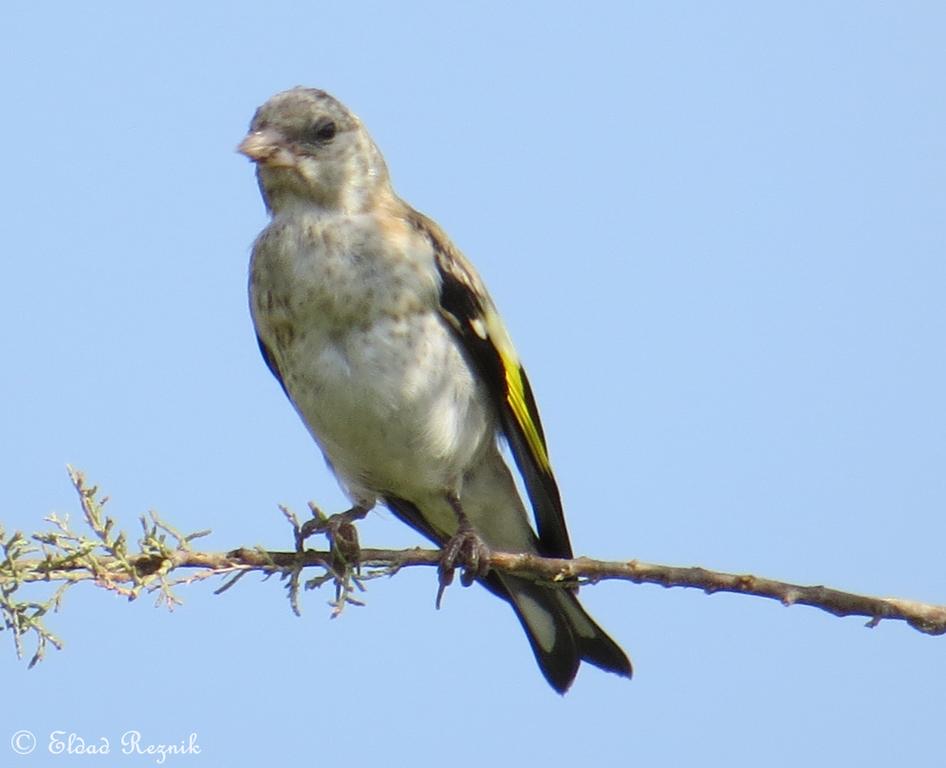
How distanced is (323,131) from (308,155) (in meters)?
0.13

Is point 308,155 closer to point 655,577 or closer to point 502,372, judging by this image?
point 502,372

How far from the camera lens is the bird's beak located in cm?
547

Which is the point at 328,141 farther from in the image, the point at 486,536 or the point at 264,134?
the point at 486,536

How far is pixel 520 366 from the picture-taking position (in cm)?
586

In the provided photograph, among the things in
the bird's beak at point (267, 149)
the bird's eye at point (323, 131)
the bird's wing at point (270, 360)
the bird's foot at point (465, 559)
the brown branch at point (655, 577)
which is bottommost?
the brown branch at point (655, 577)

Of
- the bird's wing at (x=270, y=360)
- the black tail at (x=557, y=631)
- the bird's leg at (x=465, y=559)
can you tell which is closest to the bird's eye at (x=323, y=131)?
the bird's wing at (x=270, y=360)

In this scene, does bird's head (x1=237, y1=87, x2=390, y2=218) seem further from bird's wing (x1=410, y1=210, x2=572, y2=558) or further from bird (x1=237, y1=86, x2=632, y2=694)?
bird's wing (x1=410, y1=210, x2=572, y2=558)

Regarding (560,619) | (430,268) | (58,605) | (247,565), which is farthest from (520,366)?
(58,605)

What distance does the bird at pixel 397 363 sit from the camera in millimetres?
5324

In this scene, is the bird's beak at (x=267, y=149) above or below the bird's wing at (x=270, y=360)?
above

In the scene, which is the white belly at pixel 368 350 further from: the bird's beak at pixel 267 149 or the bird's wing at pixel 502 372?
the bird's beak at pixel 267 149

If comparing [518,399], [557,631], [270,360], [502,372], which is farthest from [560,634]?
[270,360]

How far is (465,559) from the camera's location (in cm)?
531

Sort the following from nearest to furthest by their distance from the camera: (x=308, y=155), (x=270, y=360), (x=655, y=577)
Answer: (x=655, y=577) < (x=308, y=155) < (x=270, y=360)
